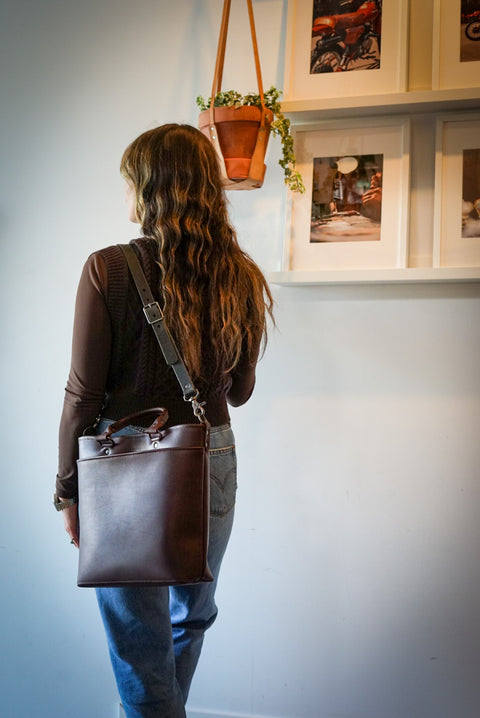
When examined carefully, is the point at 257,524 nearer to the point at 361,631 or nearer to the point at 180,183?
the point at 361,631

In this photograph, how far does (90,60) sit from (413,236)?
1.08 m

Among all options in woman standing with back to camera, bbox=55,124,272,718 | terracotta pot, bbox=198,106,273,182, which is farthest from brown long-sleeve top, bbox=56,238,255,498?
terracotta pot, bbox=198,106,273,182

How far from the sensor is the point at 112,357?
1.23m

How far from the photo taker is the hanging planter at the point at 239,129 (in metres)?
1.68

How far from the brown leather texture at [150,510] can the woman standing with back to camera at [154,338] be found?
9 cm

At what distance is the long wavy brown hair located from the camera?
1222mm

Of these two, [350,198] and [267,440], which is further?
[267,440]

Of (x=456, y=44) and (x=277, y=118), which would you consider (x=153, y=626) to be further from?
(x=456, y=44)

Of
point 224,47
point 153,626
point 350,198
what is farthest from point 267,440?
point 224,47

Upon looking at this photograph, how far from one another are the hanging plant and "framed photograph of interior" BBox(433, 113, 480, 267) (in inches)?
13.8

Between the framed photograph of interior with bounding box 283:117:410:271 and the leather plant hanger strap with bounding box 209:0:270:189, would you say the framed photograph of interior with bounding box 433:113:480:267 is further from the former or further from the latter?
the leather plant hanger strap with bounding box 209:0:270:189

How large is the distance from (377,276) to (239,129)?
19.2 inches

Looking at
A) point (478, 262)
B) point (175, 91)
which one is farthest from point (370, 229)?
point (175, 91)

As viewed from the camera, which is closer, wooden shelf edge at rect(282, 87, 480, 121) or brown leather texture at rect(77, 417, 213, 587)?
brown leather texture at rect(77, 417, 213, 587)
